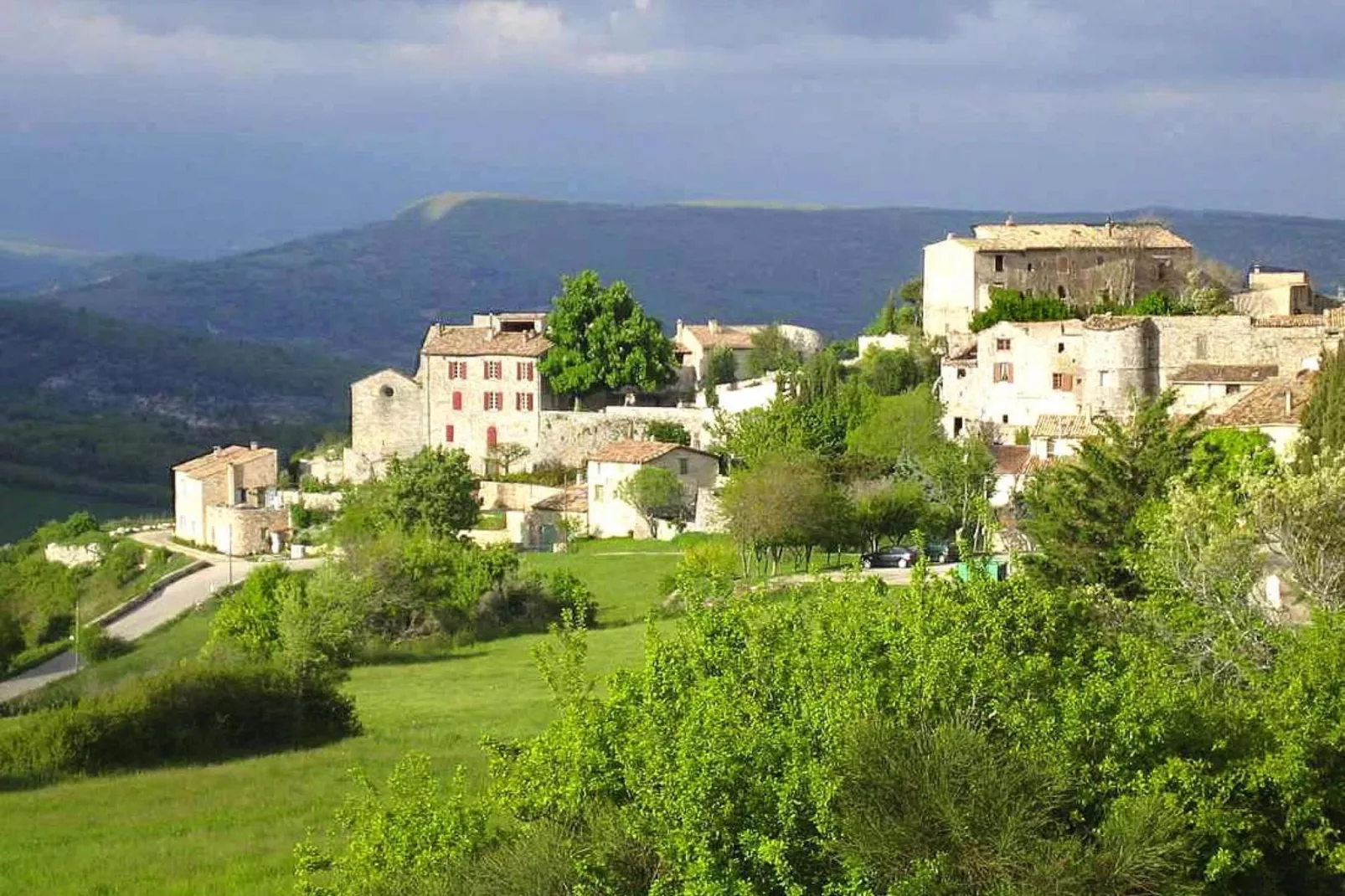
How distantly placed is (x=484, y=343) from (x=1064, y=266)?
19.3 metres

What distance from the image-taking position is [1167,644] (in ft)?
78.6

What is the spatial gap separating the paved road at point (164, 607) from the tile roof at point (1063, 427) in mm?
20578

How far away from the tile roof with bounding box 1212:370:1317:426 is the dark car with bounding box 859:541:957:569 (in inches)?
278

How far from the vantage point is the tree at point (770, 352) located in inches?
2773

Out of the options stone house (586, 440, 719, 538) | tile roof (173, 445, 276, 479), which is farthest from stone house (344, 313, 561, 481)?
stone house (586, 440, 719, 538)

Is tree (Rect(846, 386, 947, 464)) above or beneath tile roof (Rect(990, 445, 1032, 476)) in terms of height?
above

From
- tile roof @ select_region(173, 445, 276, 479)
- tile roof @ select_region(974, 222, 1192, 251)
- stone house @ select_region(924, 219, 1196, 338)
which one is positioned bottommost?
tile roof @ select_region(173, 445, 276, 479)

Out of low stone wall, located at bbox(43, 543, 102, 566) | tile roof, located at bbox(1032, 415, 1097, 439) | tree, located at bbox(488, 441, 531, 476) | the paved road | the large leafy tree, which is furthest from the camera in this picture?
low stone wall, located at bbox(43, 543, 102, 566)

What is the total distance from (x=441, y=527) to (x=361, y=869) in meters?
41.0

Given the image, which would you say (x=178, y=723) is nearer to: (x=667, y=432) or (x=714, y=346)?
(x=667, y=432)

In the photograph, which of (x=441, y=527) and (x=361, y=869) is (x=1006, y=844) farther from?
(x=441, y=527)

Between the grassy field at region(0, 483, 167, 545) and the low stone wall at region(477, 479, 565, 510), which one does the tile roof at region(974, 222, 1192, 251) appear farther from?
the grassy field at region(0, 483, 167, 545)

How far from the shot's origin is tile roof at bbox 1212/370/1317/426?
4541 cm

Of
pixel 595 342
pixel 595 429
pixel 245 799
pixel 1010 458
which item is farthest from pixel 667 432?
pixel 245 799
